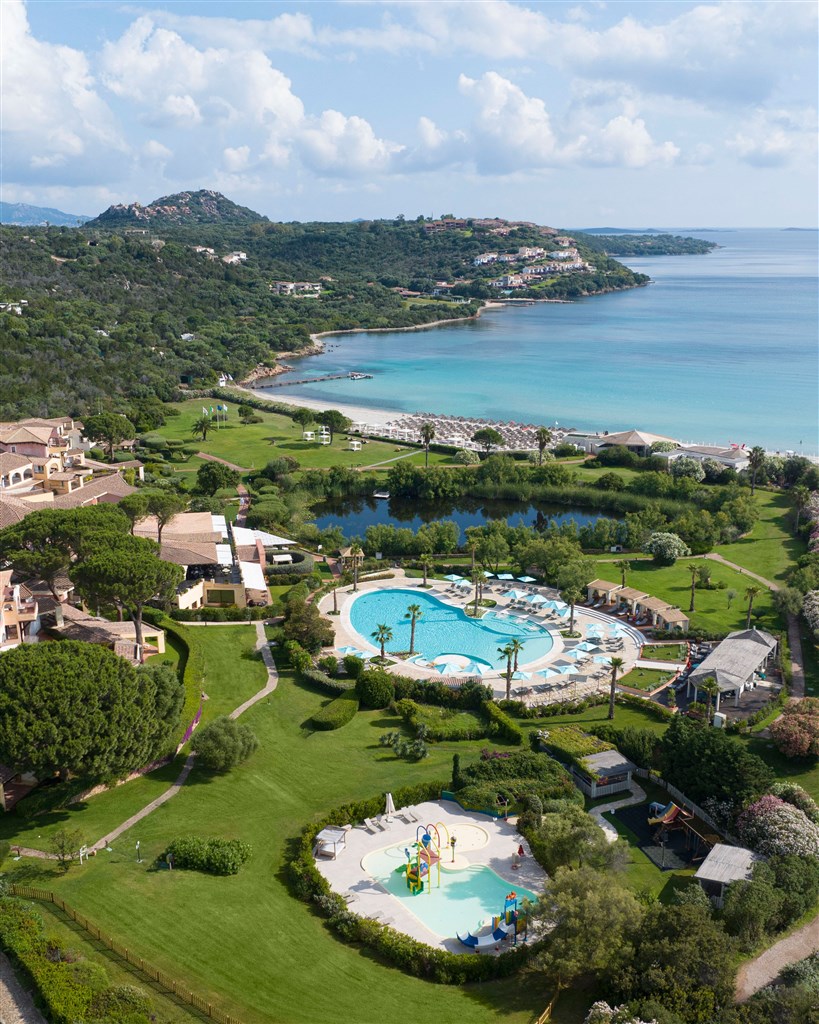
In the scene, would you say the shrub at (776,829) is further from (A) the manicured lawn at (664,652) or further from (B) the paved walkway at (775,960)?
(A) the manicured lawn at (664,652)

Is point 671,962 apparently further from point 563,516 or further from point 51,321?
point 51,321

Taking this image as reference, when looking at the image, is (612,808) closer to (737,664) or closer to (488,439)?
(737,664)

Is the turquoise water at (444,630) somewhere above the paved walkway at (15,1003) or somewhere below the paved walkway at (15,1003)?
below

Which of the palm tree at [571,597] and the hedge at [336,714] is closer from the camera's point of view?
the hedge at [336,714]

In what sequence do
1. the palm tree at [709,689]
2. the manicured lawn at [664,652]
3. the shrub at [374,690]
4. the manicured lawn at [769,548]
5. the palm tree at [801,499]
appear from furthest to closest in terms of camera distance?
1. the palm tree at [801,499]
2. the manicured lawn at [769,548]
3. the manicured lawn at [664,652]
4. the shrub at [374,690]
5. the palm tree at [709,689]

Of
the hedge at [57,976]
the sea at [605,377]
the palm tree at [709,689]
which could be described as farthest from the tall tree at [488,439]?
the hedge at [57,976]

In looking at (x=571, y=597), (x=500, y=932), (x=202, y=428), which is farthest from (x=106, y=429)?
(x=500, y=932)
